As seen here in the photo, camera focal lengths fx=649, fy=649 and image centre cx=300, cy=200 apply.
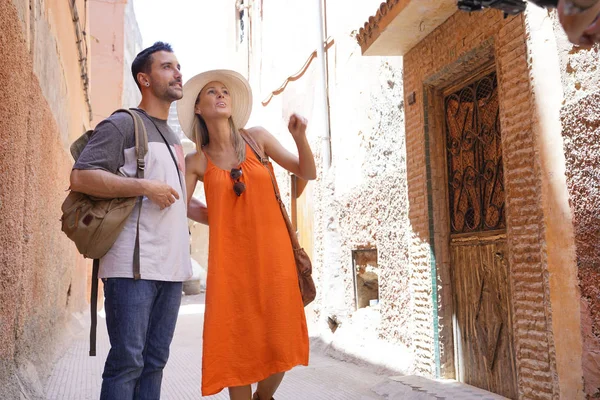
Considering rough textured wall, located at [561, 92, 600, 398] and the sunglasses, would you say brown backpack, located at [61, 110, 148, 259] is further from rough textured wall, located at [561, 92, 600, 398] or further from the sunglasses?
rough textured wall, located at [561, 92, 600, 398]

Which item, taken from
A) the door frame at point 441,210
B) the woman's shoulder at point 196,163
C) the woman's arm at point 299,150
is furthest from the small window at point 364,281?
the woman's shoulder at point 196,163

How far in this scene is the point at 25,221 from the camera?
3.78 meters

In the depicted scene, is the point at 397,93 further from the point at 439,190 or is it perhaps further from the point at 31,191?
the point at 31,191

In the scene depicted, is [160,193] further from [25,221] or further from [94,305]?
[25,221]

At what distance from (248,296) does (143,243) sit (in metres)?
0.70

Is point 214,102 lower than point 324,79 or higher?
lower

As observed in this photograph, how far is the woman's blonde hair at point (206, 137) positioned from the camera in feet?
10.6

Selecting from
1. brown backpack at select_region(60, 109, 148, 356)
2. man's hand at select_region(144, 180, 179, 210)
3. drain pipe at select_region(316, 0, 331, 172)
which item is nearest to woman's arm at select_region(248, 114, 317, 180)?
man's hand at select_region(144, 180, 179, 210)

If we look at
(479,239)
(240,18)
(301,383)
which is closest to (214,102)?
(479,239)

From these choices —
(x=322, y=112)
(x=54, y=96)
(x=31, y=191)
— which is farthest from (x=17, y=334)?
(x=322, y=112)

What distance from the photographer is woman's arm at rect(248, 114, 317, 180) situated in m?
3.13

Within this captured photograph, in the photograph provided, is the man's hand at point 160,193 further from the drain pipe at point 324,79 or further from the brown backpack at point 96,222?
the drain pipe at point 324,79

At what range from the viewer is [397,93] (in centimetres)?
630

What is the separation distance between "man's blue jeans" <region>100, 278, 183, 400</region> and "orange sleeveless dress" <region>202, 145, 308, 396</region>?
38cm
